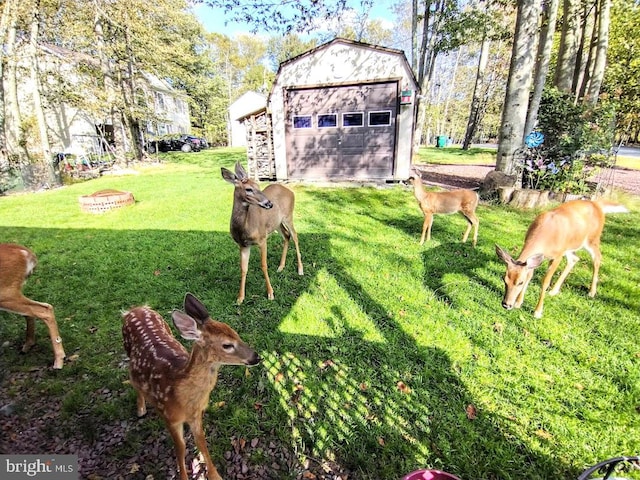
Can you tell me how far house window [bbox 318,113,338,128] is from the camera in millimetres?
12328

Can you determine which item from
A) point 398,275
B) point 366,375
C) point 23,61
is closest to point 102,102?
point 23,61

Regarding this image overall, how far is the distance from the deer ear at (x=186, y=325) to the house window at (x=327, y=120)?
466 inches

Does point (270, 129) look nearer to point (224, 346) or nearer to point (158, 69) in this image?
point (158, 69)

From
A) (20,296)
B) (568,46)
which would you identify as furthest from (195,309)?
(568,46)

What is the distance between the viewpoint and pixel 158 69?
18.3m

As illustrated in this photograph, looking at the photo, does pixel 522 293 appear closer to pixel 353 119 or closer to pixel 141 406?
pixel 141 406

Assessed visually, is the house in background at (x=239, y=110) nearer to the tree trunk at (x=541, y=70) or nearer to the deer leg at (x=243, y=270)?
the tree trunk at (x=541, y=70)

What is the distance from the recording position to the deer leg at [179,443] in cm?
201

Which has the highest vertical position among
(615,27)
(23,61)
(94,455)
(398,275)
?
(615,27)

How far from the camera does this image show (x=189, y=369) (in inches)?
77.0

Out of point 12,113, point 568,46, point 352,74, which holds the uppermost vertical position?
point 568,46

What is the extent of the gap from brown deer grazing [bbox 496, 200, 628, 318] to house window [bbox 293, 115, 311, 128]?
10.3m

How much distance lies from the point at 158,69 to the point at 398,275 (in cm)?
2043

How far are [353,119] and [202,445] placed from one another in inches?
475
